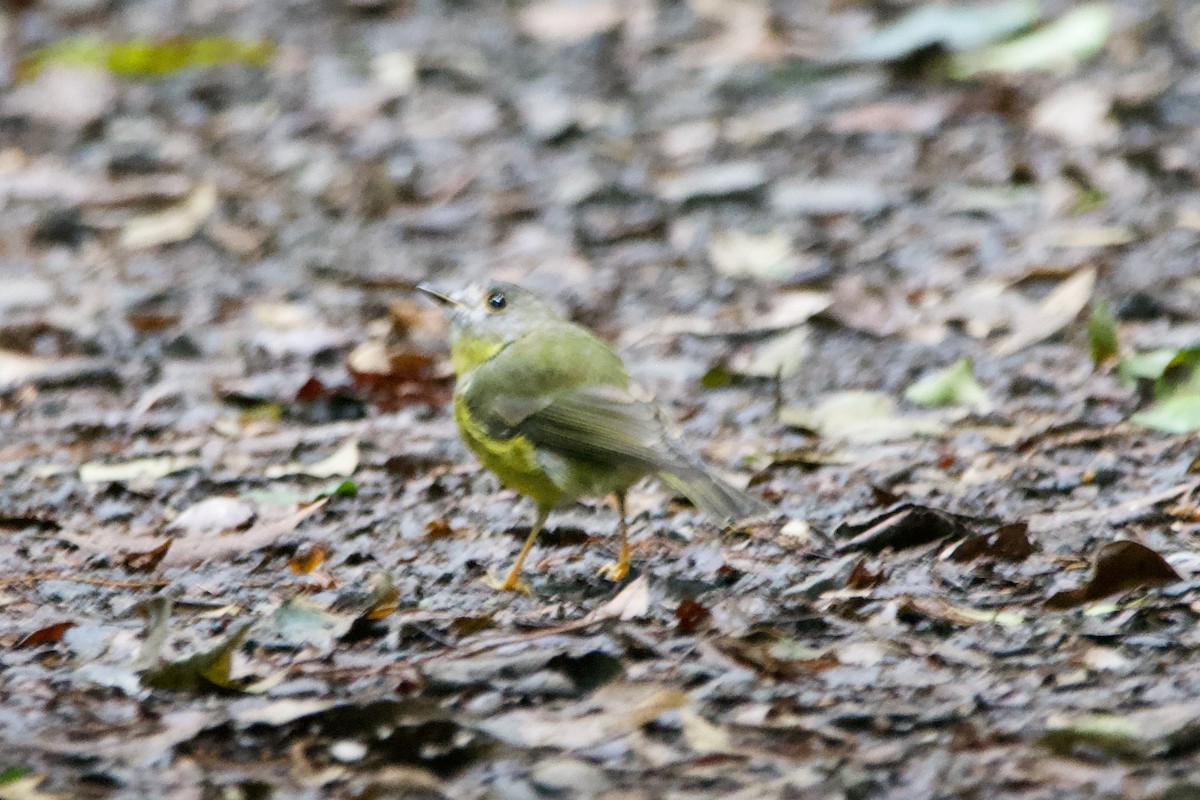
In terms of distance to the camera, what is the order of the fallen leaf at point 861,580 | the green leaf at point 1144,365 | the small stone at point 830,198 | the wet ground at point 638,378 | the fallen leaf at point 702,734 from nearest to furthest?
the fallen leaf at point 702,734 < the wet ground at point 638,378 < the fallen leaf at point 861,580 < the green leaf at point 1144,365 < the small stone at point 830,198

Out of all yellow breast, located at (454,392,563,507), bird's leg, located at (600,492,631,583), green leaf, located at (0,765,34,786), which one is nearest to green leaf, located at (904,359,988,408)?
bird's leg, located at (600,492,631,583)

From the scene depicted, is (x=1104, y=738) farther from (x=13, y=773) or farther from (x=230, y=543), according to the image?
(x=230, y=543)

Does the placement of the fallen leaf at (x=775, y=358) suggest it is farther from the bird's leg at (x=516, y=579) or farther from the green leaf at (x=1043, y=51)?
the green leaf at (x=1043, y=51)

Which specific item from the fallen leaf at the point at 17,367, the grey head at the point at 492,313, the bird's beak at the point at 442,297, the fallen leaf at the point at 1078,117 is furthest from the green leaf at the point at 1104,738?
the fallen leaf at the point at 1078,117

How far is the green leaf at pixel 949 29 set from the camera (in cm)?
944

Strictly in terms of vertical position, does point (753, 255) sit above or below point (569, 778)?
above

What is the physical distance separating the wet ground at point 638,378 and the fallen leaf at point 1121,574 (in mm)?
11

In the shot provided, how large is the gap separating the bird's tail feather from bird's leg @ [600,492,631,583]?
0.81 feet

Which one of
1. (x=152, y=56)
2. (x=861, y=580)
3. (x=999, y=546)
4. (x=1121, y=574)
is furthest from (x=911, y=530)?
(x=152, y=56)

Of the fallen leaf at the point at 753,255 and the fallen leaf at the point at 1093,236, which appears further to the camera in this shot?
the fallen leaf at the point at 753,255

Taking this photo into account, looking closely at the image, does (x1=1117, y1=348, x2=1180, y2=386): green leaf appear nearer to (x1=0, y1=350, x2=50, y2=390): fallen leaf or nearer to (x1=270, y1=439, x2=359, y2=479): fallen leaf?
(x1=270, y1=439, x2=359, y2=479): fallen leaf

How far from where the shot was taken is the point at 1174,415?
5484mm

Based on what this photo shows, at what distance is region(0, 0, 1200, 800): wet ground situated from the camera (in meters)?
3.46

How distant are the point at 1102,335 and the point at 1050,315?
0.55 m
